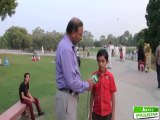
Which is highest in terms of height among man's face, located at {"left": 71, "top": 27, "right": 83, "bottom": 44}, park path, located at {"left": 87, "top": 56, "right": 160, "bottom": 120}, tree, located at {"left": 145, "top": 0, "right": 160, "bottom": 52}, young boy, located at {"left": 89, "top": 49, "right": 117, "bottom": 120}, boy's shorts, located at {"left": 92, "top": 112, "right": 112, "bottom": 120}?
tree, located at {"left": 145, "top": 0, "right": 160, "bottom": 52}

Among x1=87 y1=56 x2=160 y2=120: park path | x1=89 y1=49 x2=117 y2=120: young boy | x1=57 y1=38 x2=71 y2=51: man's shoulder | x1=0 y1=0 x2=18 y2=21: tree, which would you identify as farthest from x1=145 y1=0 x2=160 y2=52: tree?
x1=57 y1=38 x2=71 y2=51: man's shoulder

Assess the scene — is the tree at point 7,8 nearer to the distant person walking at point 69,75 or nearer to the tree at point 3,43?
the distant person walking at point 69,75

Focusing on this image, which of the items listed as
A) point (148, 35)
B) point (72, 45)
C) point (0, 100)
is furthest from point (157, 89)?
point (148, 35)

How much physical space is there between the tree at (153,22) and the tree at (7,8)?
13.0 m

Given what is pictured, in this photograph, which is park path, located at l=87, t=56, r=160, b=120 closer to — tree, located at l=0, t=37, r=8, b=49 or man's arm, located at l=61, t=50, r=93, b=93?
man's arm, located at l=61, t=50, r=93, b=93

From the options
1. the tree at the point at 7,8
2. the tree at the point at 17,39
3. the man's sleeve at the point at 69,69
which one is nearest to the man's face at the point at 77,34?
the man's sleeve at the point at 69,69

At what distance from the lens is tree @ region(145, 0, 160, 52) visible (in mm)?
32812

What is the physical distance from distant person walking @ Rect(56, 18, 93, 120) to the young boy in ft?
2.33

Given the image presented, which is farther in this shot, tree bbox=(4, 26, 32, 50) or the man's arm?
tree bbox=(4, 26, 32, 50)

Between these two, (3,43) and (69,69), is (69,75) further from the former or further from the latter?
(3,43)

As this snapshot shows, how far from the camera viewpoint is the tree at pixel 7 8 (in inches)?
1421

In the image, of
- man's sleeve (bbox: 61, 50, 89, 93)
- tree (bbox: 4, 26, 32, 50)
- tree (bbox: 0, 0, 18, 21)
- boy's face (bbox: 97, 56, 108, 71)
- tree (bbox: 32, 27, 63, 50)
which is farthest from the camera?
tree (bbox: 32, 27, 63, 50)

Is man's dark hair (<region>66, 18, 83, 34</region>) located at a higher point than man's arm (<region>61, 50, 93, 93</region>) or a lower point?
higher

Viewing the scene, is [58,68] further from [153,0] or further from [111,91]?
[153,0]
